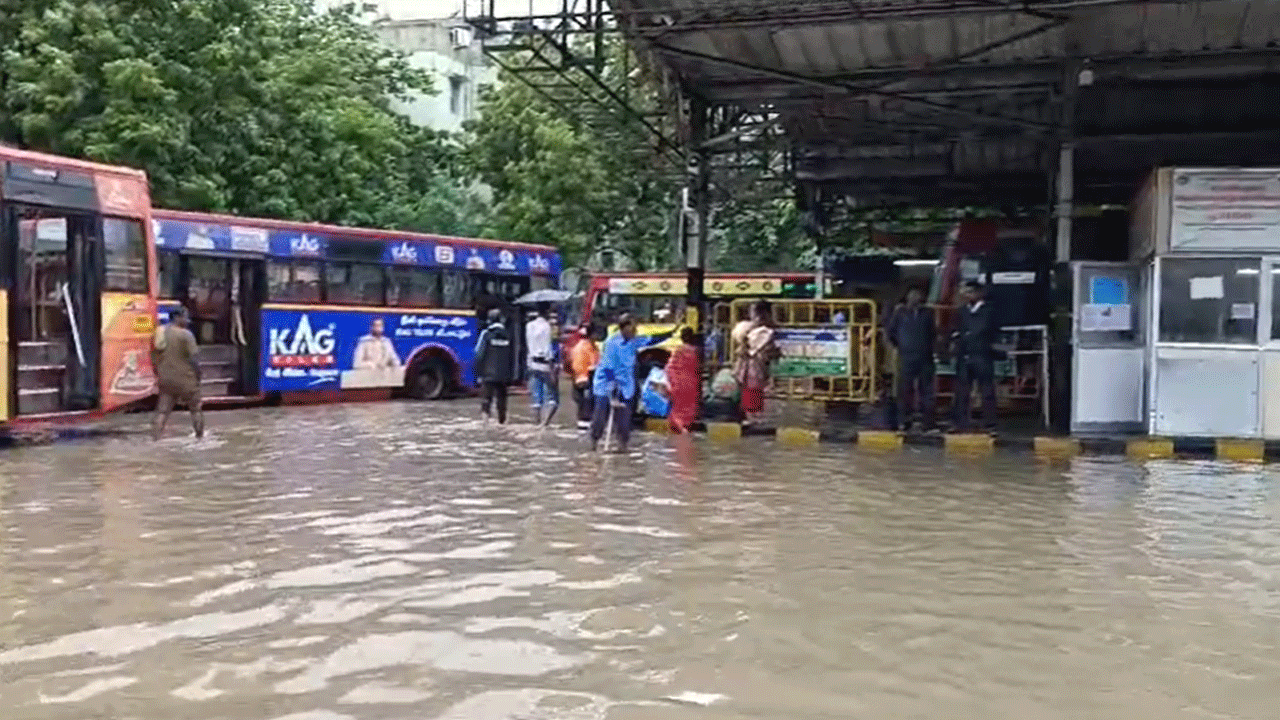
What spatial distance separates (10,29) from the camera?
78.9 feet

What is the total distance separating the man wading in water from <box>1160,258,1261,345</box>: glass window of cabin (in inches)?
423

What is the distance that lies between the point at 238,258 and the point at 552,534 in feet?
43.3

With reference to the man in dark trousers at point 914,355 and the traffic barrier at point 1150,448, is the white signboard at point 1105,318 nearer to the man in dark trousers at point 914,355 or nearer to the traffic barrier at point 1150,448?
the traffic barrier at point 1150,448

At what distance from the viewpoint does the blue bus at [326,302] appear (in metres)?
21.0

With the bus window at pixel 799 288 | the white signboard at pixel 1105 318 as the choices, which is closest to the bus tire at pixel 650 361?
the bus window at pixel 799 288

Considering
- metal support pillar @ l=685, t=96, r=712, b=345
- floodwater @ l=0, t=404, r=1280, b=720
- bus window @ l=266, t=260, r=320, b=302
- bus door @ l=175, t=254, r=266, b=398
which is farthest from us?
bus window @ l=266, t=260, r=320, b=302

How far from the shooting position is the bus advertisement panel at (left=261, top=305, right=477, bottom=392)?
22.0 meters

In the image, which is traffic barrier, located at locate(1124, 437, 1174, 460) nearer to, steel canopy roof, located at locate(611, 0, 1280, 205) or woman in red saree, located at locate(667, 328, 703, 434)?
steel canopy roof, located at locate(611, 0, 1280, 205)

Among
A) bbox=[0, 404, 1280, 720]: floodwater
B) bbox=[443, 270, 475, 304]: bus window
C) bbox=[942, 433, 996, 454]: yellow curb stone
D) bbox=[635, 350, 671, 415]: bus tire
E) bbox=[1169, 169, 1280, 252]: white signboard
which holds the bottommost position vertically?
bbox=[0, 404, 1280, 720]: floodwater

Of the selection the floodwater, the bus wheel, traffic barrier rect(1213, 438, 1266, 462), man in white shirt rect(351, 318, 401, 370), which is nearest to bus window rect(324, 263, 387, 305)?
man in white shirt rect(351, 318, 401, 370)

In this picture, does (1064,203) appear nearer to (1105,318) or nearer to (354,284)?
(1105,318)

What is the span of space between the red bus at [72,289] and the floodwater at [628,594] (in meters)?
2.21

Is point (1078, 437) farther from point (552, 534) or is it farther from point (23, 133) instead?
point (23, 133)

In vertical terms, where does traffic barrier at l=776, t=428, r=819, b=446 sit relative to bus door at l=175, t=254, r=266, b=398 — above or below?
below
